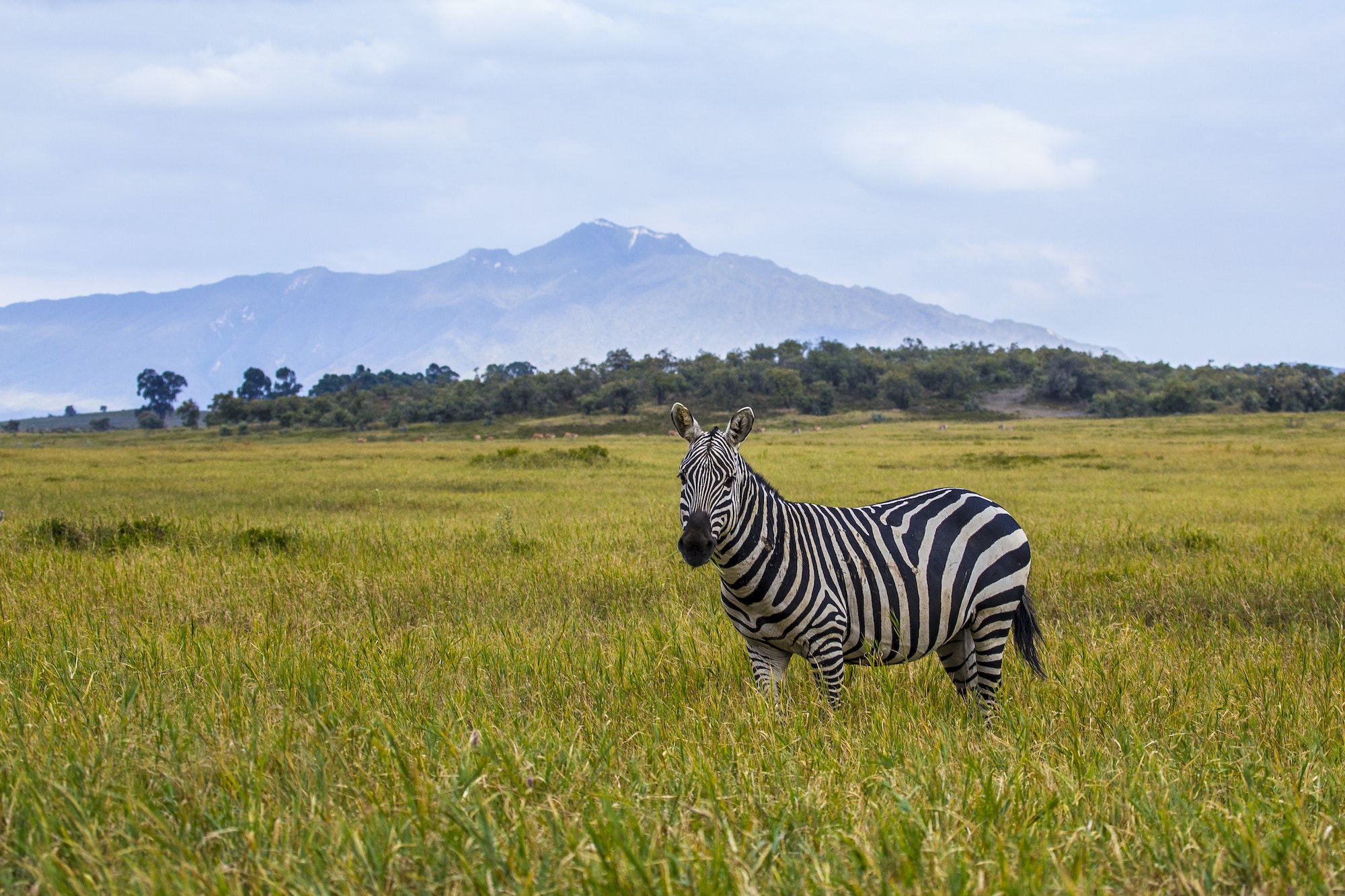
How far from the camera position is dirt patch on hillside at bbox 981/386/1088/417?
95.4m

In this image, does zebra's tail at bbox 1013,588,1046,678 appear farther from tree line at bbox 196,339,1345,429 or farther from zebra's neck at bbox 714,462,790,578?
tree line at bbox 196,339,1345,429

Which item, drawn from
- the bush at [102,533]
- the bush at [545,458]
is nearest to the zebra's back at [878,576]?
the bush at [102,533]

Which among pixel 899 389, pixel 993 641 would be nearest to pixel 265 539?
pixel 993 641

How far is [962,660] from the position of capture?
516cm

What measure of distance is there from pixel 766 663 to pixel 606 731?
1368 millimetres

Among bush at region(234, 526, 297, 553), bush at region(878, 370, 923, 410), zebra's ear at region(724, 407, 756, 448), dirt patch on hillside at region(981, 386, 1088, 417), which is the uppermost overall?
bush at region(878, 370, 923, 410)

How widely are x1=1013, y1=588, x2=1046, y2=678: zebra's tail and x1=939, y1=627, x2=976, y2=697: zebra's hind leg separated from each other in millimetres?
339

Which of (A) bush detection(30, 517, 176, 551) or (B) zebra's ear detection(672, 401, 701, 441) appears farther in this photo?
(A) bush detection(30, 517, 176, 551)

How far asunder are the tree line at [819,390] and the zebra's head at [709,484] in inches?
3321

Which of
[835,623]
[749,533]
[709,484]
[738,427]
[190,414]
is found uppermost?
[190,414]

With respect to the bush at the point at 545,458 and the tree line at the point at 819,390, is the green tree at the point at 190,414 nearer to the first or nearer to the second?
the tree line at the point at 819,390

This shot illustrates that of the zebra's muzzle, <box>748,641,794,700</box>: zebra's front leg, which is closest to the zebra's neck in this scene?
the zebra's muzzle

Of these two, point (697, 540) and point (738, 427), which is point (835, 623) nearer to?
point (697, 540)

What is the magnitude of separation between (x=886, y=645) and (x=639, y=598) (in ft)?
10.9
